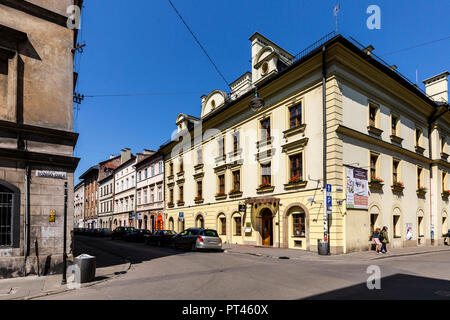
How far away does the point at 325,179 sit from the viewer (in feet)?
56.0

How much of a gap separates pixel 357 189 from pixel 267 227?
680 centimetres

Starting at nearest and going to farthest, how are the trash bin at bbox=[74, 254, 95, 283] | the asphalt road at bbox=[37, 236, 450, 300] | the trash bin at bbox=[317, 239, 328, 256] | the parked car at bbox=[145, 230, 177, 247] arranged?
the asphalt road at bbox=[37, 236, 450, 300] → the trash bin at bbox=[74, 254, 95, 283] → the trash bin at bbox=[317, 239, 328, 256] → the parked car at bbox=[145, 230, 177, 247]

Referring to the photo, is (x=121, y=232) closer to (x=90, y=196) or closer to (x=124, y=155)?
(x=124, y=155)

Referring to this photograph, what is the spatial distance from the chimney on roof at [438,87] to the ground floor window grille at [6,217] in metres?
33.6

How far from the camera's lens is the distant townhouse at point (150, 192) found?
37656 millimetres

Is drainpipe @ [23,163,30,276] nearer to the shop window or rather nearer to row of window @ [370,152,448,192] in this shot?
the shop window

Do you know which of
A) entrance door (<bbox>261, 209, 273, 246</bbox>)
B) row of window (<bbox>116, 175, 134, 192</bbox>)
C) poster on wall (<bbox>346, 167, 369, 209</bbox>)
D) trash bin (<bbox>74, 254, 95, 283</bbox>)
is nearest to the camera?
trash bin (<bbox>74, 254, 95, 283</bbox>)

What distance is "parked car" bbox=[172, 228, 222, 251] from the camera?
19.0 metres

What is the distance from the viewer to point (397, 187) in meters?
20.8

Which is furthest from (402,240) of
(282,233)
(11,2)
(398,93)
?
(11,2)

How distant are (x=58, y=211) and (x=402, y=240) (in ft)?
68.0

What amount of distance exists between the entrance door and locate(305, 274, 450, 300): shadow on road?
12.5 m

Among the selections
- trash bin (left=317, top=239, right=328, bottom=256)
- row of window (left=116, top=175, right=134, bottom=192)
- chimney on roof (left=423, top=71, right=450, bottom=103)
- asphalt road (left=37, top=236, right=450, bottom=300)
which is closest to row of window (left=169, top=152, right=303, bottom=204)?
trash bin (left=317, top=239, right=328, bottom=256)

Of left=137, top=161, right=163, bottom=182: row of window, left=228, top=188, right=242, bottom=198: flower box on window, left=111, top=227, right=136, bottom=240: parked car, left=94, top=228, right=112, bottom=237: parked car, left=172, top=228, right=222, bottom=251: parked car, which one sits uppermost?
left=137, top=161, right=163, bottom=182: row of window
